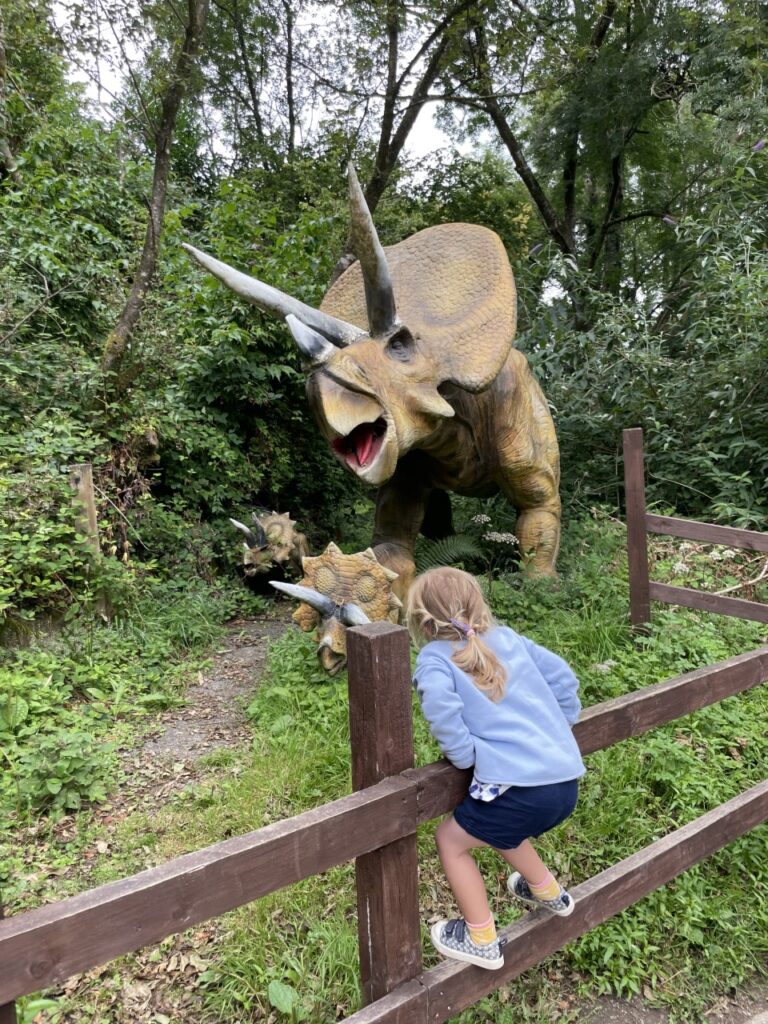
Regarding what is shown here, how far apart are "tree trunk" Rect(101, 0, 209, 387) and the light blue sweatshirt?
13.7 feet

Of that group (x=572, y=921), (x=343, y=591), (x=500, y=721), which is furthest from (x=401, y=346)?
(x=572, y=921)

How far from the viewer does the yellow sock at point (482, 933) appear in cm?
171

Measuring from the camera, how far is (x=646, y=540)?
396cm

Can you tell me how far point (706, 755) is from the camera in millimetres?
3033

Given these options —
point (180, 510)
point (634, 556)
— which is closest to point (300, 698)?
point (634, 556)

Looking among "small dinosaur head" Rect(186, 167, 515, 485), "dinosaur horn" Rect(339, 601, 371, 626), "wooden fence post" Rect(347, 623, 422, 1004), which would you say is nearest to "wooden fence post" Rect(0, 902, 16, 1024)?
"wooden fence post" Rect(347, 623, 422, 1004)

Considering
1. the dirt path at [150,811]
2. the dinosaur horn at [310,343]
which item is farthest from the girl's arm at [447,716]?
the dinosaur horn at [310,343]

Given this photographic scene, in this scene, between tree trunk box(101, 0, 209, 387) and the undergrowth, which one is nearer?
the undergrowth

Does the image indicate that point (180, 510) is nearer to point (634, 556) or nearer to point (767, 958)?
point (634, 556)

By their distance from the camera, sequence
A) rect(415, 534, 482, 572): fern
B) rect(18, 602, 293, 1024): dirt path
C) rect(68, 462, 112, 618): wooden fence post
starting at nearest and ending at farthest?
rect(18, 602, 293, 1024): dirt path < rect(68, 462, 112, 618): wooden fence post < rect(415, 534, 482, 572): fern

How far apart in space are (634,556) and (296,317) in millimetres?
2245

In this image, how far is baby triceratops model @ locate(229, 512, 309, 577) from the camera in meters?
5.24

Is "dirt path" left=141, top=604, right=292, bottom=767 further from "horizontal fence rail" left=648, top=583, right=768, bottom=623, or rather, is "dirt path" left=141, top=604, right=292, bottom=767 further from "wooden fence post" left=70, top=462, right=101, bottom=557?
"horizontal fence rail" left=648, top=583, right=768, bottom=623

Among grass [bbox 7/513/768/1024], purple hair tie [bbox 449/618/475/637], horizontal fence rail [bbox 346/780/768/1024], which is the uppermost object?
purple hair tie [bbox 449/618/475/637]
